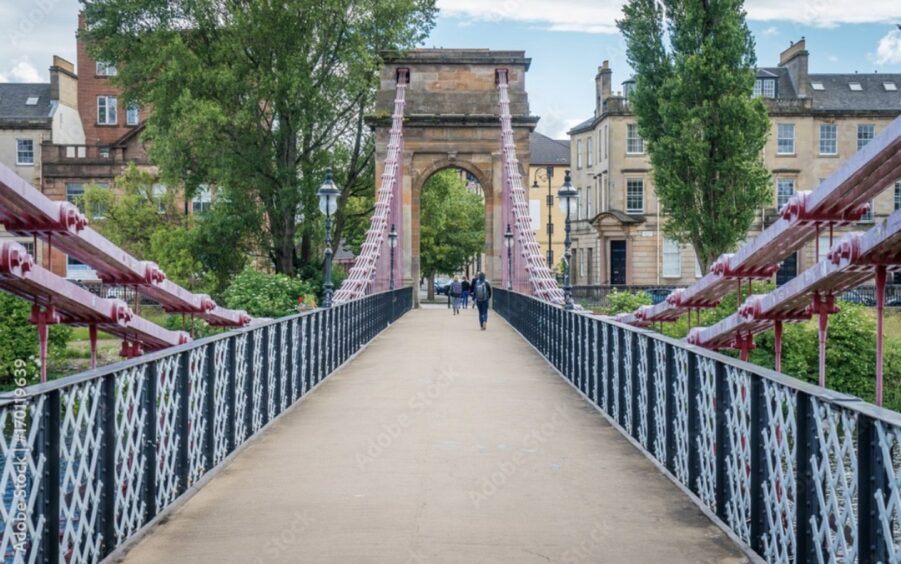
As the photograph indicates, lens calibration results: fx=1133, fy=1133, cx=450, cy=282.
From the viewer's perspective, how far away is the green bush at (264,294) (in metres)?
33.9

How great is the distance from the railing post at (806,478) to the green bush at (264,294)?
2809 centimetres

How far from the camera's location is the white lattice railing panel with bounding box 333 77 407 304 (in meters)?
29.0

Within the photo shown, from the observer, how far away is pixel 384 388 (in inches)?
621

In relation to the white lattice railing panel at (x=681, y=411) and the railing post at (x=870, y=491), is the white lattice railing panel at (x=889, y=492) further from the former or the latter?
the white lattice railing panel at (x=681, y=411)

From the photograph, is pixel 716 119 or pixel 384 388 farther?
pixel 716 119

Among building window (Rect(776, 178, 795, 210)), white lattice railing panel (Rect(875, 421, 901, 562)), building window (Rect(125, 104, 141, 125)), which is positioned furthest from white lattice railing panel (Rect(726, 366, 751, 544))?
building window (Rect(125, 104, 141, 125))

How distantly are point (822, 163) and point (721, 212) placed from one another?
23.8 m

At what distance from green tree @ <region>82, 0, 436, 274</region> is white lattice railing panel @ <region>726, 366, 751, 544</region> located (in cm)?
3062

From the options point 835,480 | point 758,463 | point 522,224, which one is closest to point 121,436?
point 758,463

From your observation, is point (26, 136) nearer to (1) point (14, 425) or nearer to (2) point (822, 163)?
(2) point (822, 163)

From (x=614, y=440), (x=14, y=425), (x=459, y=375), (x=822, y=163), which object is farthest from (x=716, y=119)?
(x=14, y=425)

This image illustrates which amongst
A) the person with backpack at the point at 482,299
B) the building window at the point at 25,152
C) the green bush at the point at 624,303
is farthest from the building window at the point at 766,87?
the building window at the point at 25,152

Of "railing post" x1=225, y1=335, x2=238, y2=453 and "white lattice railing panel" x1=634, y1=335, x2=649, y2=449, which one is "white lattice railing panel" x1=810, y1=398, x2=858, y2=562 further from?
"railing post" x1=225, y1=335, x2=238, y2=453

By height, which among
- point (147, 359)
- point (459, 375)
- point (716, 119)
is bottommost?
point (459, 375)
